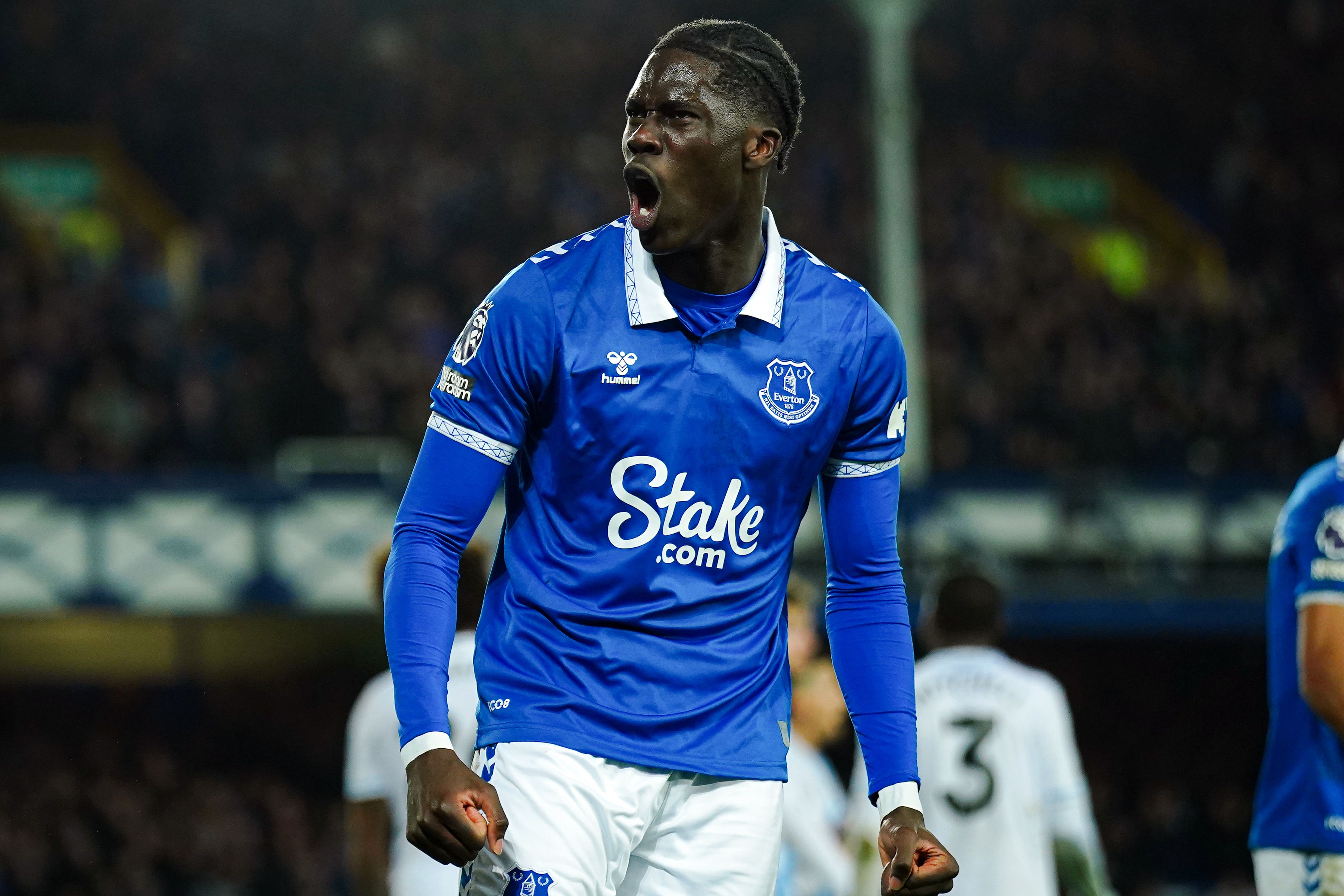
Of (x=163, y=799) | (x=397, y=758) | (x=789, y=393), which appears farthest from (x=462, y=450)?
(x=163, y=799)

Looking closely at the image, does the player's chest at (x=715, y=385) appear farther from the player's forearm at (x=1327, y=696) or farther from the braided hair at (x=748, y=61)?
the player's forearm at (x=1327, y=696)

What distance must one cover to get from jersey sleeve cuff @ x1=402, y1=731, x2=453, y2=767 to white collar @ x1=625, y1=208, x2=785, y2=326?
74 centimetres

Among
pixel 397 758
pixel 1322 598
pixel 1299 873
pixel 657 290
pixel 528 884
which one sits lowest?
pixel 397 758

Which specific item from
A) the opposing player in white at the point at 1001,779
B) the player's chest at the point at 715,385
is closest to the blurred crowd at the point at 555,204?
the opposing player in white at the point at 1001,779

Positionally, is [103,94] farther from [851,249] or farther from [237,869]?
[237,869]

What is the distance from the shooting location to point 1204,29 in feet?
70.0

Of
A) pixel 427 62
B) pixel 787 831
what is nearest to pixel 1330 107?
pixel 427 62

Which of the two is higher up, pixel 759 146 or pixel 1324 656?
pixel 759 146

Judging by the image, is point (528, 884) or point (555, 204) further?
point (555, 204)

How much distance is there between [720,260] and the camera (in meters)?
3.03

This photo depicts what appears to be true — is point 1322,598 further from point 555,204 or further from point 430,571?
point 555,204

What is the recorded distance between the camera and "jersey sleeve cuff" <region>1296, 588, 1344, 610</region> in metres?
3.79

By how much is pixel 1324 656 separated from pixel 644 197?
1.87 m

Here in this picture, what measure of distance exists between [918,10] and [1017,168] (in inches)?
369
